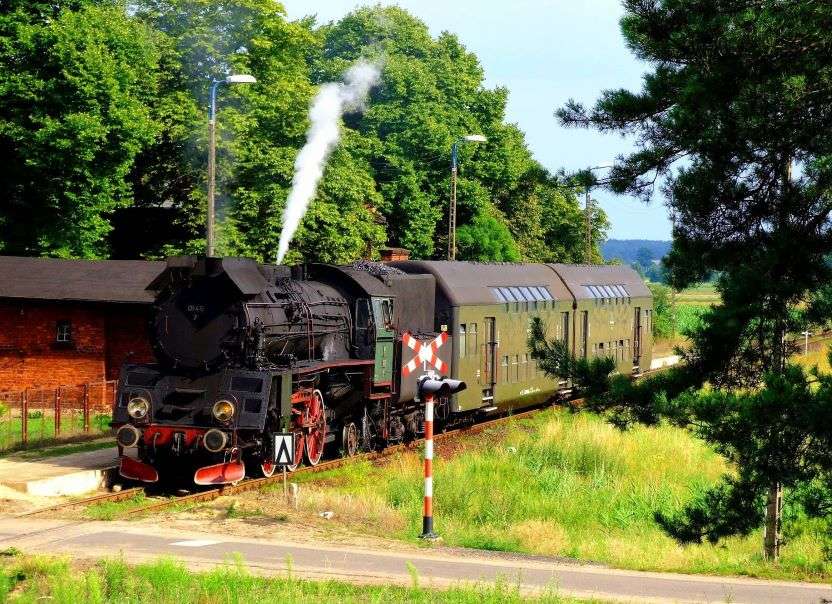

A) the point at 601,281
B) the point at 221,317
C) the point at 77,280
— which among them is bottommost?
the point at 221,317

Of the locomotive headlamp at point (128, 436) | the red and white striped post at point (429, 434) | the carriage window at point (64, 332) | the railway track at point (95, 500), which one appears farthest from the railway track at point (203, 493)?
the carriage window at point (64, 332)

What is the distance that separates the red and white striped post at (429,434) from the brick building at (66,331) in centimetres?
1198

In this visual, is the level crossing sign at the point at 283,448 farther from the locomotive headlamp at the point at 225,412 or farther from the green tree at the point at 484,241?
the green tree at the point at 484,241

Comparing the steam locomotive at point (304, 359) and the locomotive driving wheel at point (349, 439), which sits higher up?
the steam locomotive at point (304, 359)

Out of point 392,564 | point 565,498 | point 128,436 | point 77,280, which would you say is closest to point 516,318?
point 565,498

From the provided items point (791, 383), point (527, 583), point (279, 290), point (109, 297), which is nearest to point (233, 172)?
point (109, 297)

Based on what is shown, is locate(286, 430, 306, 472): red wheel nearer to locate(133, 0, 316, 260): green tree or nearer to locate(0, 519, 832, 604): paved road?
locate(0, 519, 832, 604): paved road

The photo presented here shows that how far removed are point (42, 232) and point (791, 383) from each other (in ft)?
95.9

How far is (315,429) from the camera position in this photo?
1986 cm

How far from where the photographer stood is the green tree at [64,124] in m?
33.0

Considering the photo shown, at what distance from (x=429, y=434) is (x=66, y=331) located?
46.1 feet

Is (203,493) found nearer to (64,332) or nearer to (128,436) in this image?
(128,436)

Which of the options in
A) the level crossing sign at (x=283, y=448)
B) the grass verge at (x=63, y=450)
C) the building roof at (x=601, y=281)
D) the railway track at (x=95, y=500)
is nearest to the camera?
the railway track at (x=95, y=500)

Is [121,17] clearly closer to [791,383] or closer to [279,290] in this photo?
[279,290]
